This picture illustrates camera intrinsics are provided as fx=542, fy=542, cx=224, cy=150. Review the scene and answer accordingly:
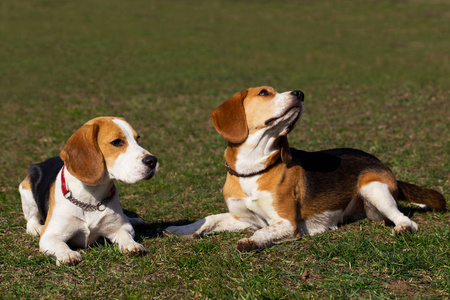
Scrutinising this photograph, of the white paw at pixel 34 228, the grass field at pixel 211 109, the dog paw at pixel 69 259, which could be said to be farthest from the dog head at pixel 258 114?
the white paw at pixel 34 228

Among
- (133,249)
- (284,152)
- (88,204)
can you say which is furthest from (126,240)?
(284,152)

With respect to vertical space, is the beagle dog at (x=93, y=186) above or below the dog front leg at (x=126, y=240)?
above

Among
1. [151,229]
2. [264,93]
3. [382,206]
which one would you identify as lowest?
[151,229]

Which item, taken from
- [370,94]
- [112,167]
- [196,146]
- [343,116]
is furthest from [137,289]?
[370,94]

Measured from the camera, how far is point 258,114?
6.08m

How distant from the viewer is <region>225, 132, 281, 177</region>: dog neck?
6059 millimetres

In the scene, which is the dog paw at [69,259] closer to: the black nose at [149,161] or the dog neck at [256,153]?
the black nose at [149,161]

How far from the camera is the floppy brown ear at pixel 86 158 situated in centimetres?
535

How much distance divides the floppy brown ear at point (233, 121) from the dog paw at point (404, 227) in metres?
1.96

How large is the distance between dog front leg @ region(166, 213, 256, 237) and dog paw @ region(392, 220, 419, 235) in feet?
5.36

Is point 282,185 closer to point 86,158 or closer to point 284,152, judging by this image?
point 284,152

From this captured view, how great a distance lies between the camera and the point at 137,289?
15.9 ft

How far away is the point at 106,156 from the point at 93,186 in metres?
0.39

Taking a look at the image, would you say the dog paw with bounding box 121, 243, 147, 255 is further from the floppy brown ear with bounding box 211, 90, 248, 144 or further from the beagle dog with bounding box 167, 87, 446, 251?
the floppy brown ear with bounding box 211, 90, 248, 144
